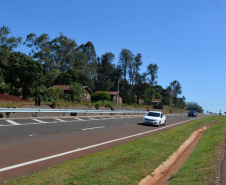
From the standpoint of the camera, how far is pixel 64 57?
72688mm

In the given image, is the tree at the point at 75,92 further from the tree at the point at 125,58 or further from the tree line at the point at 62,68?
A: the tree at the point at 125,58

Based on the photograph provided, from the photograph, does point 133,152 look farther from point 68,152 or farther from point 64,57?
point 64,57

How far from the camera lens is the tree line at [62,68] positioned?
3366cm

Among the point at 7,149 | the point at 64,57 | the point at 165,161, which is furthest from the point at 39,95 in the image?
the point at 64,57

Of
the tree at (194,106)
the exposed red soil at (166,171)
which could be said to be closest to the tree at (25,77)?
the exposed red soil at (166,171)

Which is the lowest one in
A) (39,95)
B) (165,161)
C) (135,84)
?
(165,161)

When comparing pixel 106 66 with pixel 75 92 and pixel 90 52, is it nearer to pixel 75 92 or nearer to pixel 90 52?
pixel 90 52

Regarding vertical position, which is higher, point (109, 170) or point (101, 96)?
point (101, 96)

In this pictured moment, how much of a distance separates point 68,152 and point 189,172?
4.40 metres

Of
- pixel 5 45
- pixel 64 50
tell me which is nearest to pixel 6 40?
pixel 5 45

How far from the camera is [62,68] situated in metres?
74.6

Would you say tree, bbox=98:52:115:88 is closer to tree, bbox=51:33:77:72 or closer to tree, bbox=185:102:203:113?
tree, bbox=51:33:77:72

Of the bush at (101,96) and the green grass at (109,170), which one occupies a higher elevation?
the bush at (101,96)

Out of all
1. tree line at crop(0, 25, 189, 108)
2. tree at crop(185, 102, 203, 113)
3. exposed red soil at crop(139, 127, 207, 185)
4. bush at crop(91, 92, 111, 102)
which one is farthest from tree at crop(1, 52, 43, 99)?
tree at crop(185, 102, 203, 113)
